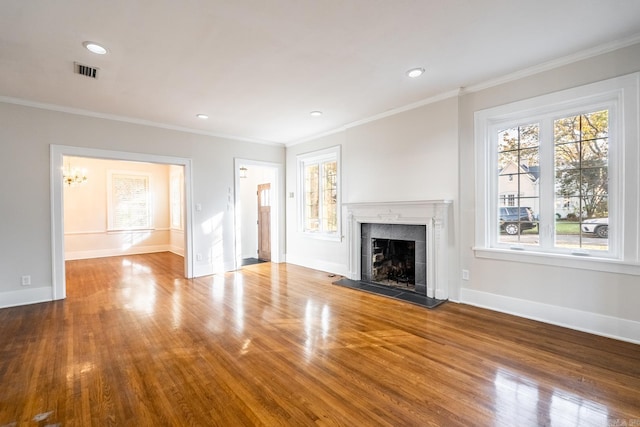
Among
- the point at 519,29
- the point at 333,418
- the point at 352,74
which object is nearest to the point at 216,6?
the point at 352,74

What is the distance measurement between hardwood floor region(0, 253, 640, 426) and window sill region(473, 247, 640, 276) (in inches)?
25.4

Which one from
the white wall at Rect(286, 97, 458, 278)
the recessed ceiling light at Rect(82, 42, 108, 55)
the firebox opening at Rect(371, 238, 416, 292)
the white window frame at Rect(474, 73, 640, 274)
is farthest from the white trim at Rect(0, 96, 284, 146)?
the white window frame at Rect(474, 73, 640, 274)

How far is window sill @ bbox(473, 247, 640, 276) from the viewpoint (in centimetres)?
276

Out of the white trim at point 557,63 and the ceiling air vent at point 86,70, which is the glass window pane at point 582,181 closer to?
the white trim at point 557,63

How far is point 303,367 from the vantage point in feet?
7.73

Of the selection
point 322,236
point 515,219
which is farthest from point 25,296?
point 515,219

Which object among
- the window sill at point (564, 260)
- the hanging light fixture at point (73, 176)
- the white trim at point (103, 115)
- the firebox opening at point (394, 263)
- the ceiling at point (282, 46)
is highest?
the ceiling at point (282, 46)

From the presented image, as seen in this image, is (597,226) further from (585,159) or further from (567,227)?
(585,159)

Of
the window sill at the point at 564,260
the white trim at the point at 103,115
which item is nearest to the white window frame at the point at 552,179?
the window sill at the point at 564,260

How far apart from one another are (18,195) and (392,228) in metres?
5.19

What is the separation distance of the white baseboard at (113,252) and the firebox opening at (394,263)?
666 cm

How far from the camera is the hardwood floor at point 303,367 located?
72.1 inches

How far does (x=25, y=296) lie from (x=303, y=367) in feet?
13.7

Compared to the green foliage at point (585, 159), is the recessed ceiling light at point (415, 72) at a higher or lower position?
higher
